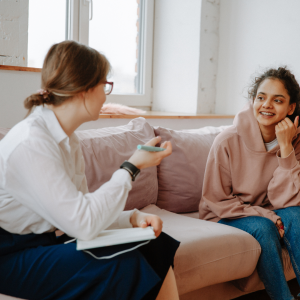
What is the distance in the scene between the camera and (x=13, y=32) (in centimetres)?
204

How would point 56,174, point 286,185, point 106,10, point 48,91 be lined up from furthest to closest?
point 106,10
point 286,185
point 48,91
point 56,174

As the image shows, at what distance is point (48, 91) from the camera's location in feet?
3.24

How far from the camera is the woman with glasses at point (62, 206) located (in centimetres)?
88

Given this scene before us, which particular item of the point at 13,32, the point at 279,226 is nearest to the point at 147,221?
the point at 279,226

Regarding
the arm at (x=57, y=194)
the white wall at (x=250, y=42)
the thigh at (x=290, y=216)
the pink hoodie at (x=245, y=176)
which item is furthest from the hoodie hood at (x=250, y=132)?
the white wall at (x=250, y=42)

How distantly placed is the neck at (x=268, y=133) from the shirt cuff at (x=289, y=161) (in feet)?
0.52

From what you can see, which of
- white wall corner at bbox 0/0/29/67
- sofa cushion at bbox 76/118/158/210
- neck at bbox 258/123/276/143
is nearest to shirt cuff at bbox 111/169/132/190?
sofa cushion at bbox 76/118/158/210

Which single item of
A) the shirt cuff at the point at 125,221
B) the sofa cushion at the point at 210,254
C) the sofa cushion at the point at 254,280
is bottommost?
the sofa cushion at the point at 254,280

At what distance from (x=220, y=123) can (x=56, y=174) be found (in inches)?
88.0

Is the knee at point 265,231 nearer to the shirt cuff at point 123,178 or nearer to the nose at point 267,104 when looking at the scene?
the nose at point 267,104

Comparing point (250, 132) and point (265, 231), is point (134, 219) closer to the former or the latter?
point (265, 231)

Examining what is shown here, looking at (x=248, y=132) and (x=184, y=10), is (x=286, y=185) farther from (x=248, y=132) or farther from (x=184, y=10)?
(x=184, y=10)

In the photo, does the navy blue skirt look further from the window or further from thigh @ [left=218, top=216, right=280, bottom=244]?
the window

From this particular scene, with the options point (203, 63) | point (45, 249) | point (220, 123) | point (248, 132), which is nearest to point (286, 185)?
point (248, 132)
